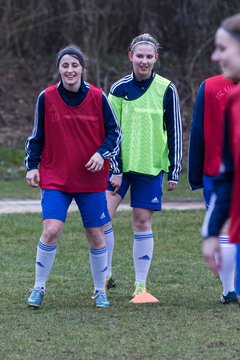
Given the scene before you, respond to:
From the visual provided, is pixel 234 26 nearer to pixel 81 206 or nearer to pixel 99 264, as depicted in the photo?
pixel 81 206

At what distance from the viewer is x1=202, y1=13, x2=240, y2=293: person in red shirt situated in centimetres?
390

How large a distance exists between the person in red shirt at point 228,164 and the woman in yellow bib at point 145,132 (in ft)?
A: 10.7

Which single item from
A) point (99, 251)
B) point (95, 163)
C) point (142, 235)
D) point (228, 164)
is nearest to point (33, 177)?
point (95, 163)

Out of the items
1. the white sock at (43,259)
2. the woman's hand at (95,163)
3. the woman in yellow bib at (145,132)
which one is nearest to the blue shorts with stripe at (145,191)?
the woman in yellow bib at (145,132)

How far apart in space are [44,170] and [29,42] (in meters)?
16.6

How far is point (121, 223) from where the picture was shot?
1193 cm

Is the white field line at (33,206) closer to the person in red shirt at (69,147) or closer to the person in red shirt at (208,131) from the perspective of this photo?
the person in red shirt at (69,147)

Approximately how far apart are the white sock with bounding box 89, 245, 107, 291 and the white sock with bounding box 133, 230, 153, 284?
46 cm

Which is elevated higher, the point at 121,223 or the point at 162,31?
the point at 162,31

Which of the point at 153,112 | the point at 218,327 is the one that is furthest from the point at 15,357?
the point at 153,112

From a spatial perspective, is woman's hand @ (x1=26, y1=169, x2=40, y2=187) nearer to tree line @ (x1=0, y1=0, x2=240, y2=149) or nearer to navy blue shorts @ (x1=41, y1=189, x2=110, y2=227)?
navy blue shorts @ (x1=41, y1=189, x2=110, y2=227)

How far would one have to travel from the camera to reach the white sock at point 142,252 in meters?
7.55

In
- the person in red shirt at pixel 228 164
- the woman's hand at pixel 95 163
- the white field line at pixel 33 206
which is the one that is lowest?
the white field line at pixel 33 206

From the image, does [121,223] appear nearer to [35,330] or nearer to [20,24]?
Result: [35,330]
